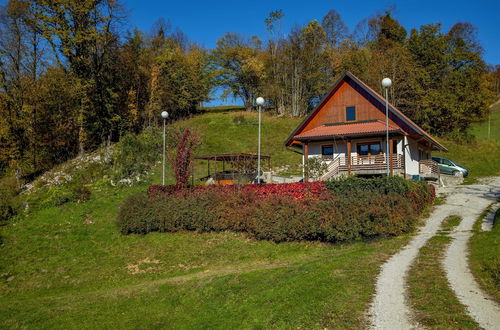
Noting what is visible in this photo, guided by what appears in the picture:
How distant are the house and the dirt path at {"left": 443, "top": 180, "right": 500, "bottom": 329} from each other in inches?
230

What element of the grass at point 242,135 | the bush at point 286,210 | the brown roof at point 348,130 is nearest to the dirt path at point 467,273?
the bush at point 286,210

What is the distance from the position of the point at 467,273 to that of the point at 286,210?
8.39 m

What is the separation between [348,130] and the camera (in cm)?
2677

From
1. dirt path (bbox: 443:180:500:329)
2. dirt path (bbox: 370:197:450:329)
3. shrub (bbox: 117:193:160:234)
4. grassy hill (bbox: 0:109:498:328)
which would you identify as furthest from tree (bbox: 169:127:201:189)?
dirt path (bbox: 443:180:500:329)

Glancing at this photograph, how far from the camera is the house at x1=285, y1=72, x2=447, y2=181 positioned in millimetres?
25562

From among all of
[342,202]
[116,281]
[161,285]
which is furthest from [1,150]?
[342,202]

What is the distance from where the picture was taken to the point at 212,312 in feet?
30.8

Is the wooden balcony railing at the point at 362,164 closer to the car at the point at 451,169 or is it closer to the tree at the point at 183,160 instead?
the car at the point at 451,169

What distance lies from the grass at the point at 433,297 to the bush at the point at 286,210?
3.37 meters

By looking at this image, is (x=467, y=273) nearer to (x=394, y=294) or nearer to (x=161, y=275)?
(x=394, y=294)

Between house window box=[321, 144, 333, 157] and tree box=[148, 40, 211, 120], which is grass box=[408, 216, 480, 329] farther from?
tree box=[148, 40, 211, 120]

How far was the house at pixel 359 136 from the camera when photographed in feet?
83.9

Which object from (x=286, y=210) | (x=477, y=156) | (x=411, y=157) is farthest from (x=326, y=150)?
(x=477, y=156)

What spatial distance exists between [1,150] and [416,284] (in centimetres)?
3602
